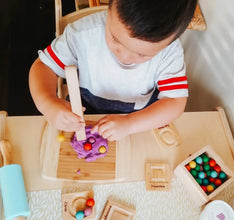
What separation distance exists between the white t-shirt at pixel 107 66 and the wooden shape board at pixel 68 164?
19cm

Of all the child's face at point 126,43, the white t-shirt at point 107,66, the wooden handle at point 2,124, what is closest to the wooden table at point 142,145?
the wooden handle at point 2,124

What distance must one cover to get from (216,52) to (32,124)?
605 mm

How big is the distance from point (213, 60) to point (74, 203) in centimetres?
62

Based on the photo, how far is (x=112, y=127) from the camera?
644 millimetres

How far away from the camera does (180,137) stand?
28.0 inches

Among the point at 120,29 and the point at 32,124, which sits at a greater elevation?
the point at 120,29

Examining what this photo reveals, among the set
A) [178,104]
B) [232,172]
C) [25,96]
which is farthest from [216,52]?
[25,96]

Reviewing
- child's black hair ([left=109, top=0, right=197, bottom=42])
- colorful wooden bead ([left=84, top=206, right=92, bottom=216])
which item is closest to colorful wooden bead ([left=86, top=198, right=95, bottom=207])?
colorful wooden bead ([left=84, top=206, right=92, bottom=216])

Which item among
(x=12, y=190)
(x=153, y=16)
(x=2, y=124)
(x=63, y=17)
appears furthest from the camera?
(x=63, y=17)

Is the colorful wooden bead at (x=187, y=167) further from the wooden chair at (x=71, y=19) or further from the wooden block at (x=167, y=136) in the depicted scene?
the wooden chair at (x=71, y=19)

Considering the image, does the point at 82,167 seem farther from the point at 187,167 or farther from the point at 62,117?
the point at 187,167

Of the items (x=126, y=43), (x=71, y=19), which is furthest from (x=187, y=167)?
(x=71, y=19)

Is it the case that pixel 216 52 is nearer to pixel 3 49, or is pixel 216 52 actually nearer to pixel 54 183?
pixel 54 183

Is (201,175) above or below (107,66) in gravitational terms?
below
